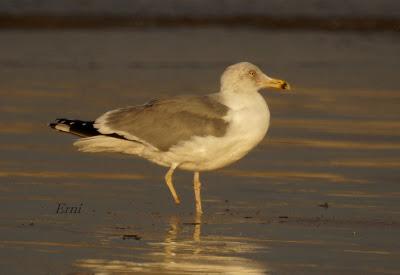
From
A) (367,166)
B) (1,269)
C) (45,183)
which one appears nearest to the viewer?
(1,269)

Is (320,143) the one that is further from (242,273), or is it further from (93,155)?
(242,273)

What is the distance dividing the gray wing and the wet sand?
1.87 ft

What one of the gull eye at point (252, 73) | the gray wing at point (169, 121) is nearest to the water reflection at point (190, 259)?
the gray wing at point (169, 121)

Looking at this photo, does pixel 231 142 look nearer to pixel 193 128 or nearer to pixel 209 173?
pixel 193 128

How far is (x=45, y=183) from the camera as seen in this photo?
11.6m

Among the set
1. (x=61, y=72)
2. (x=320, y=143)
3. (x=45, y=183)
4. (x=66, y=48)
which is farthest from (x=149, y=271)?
(x=66, y=48)

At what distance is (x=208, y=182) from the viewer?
12016 millimetres

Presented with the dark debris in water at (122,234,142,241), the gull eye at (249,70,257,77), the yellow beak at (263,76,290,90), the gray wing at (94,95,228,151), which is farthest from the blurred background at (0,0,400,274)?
the gull eye at (249,70,257,77)

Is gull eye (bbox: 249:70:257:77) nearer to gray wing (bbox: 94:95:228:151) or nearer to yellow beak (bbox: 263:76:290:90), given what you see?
yellow beak (bbox: 263:76:290:90)

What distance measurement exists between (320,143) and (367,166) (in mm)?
1434

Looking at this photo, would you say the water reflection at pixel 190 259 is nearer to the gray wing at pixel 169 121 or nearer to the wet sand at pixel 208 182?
the wet sand at pixel 208 182

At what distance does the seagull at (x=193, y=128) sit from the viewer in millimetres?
10750

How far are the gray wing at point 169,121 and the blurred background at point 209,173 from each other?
570 millimetres

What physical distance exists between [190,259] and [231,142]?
2.30 metres
